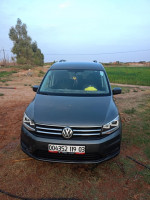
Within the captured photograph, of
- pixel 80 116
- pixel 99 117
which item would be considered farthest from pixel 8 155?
pixel 99 117

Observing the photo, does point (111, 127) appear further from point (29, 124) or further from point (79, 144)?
point (29, 124)

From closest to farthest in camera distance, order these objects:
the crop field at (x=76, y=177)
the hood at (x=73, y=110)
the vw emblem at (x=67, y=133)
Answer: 1. the crop field at (x=76, y=177)
2. the vw emblem at (x=67, y=133)
3. the hood at (x=73, y=110)

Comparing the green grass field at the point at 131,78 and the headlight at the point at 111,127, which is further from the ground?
the headlight at the point at 111,127

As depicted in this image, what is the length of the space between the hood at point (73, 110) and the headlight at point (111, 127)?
5 centimetres

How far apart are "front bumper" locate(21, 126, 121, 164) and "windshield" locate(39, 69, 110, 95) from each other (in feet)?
4.08

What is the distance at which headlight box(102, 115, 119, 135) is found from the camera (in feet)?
8.57

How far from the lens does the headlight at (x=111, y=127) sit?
8.57ft

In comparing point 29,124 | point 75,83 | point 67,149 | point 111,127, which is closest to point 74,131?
point 67,149

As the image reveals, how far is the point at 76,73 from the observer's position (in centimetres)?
420

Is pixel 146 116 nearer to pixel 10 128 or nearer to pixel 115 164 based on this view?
pixel 115 164

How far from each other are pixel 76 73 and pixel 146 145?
225cm

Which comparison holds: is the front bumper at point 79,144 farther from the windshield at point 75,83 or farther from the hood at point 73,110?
the windshield at point 75,83

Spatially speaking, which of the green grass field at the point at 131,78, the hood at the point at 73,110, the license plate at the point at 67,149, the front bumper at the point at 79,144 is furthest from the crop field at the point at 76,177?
the green grass field at the point at 131,78

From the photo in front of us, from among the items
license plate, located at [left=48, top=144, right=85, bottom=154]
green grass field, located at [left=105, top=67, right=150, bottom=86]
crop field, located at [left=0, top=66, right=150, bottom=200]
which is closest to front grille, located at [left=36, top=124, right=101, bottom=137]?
license plate, located at [left=48, top=144, right=85, bottom=154]
